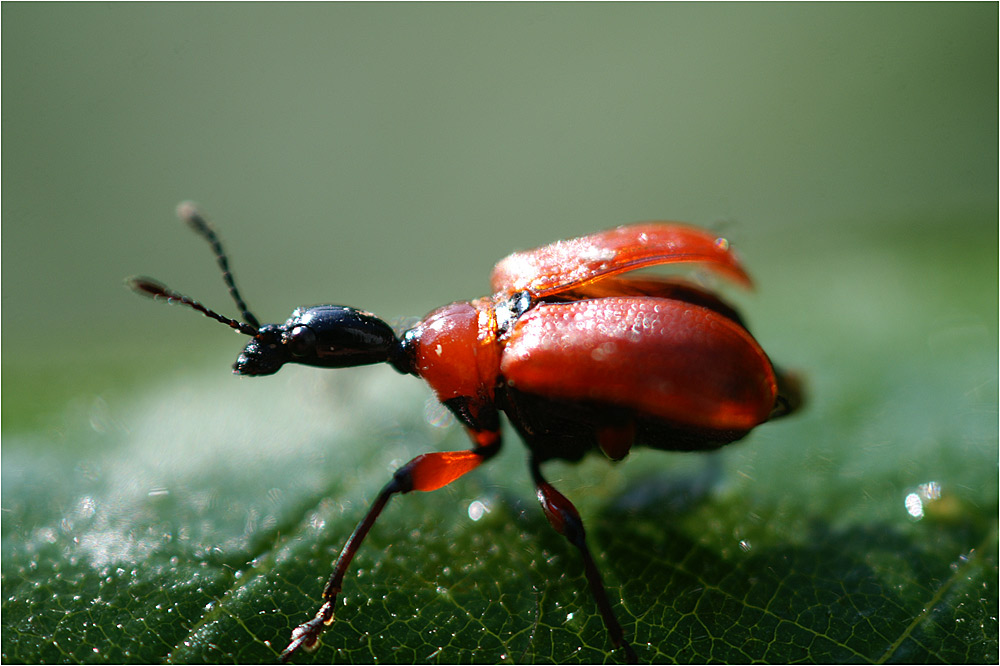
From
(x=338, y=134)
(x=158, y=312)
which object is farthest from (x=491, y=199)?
(x=158, y=312)

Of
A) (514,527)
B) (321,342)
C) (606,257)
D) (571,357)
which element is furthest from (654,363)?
(321,342)

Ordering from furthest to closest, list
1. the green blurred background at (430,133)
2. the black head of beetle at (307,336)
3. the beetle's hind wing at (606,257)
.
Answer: the green blurred background at (430,133), the black head of beetle at (307,336), the beetle's hind wing at (606,257)

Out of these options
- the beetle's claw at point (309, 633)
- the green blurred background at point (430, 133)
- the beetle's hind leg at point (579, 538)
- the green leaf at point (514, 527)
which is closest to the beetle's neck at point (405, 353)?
the green leaf at point (514, 527)

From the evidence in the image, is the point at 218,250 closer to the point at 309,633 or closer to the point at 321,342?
the point at 321,342

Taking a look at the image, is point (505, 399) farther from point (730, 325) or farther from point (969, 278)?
point (969, 278)

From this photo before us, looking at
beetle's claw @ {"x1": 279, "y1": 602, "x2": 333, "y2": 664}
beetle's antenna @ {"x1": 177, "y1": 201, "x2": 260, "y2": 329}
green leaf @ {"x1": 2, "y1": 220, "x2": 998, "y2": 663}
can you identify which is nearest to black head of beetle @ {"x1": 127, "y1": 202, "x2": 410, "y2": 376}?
beetle's antenna @ {"x1": 177, "y1": 201, "x2": 260, "y2": 329}

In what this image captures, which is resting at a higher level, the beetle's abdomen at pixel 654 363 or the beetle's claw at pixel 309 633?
the beetle's abdomen at pixel 654 363

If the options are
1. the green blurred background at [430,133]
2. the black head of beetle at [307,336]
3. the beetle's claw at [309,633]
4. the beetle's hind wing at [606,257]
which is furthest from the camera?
the green blurred background at [430,133]

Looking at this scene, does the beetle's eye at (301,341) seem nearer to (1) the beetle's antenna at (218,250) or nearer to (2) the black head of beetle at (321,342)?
(2) the black head of beetle at (321,342)
